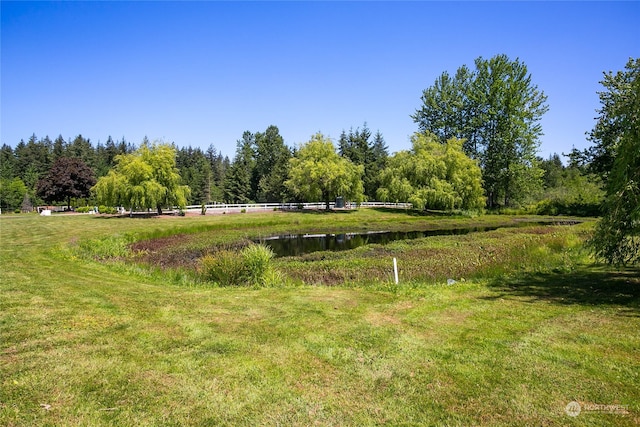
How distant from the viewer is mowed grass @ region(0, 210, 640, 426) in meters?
4.64

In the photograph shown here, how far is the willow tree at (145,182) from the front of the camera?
128 feet

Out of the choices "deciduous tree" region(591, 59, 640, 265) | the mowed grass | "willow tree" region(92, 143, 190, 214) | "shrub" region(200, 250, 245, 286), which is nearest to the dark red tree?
"willow tree" region(92, 143, 190, 214)

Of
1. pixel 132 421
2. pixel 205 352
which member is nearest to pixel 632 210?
pixel 205 352

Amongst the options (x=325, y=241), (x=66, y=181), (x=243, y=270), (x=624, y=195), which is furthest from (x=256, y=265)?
(x=66, y=181)

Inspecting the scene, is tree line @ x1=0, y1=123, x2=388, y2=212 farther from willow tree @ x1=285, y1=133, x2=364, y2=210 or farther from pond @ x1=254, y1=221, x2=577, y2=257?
pond @ x1=254, y1=221, x2=577, y2=257

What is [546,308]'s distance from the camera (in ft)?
Answer: 29.8

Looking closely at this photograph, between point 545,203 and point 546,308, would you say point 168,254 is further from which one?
point 545,203

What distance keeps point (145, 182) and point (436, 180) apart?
36118mm

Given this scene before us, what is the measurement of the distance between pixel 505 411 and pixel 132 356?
5348 millimetres

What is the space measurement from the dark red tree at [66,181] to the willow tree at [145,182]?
2312cm

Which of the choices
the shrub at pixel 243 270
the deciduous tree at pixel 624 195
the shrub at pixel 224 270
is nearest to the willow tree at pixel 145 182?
the shrub at pixel 224 270

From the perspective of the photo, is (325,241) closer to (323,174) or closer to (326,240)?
(326,240)

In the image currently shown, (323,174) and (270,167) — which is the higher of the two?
(270,167)

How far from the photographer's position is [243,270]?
1388 centimetres
